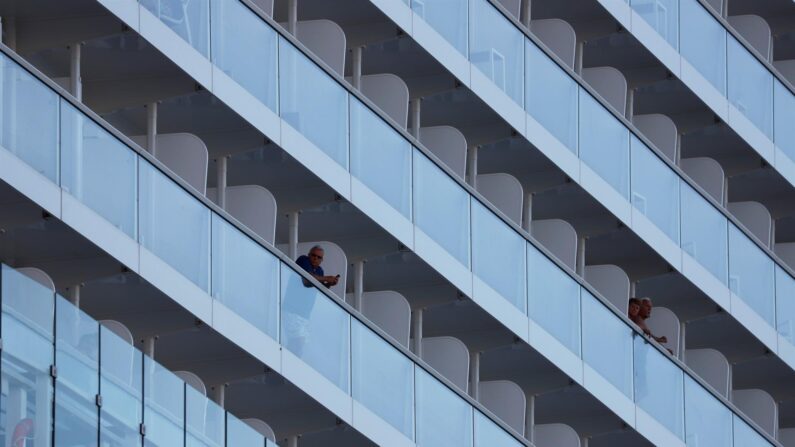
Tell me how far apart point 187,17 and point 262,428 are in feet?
14.7

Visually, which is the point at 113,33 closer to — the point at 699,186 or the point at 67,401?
the point at 67,401

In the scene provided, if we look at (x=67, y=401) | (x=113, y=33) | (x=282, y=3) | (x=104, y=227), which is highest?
(x=282, y=3)

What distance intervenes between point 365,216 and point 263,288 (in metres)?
3.24

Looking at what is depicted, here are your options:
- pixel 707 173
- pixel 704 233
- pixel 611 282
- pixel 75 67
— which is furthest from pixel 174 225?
pixel 707 173

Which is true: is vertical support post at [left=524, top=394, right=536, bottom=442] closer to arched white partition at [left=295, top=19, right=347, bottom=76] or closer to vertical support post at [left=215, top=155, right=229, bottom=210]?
arched white partition at [left=295, top=19, right=347, bottom=76]

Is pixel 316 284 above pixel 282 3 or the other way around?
the other way around

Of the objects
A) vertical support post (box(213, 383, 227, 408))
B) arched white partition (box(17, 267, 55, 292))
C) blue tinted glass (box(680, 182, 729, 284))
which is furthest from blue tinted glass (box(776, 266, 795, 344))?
arched white partition (box(17, 267, 55, 292))

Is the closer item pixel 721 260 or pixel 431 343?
pixel 431 343

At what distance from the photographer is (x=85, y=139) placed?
3284 centimetres

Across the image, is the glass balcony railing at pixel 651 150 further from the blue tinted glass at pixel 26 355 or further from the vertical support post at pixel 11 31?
the blue tinted glass at pixel 26 355

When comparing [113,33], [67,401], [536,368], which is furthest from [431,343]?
[67,401]

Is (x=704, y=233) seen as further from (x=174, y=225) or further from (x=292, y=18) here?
(x=174, y=225)

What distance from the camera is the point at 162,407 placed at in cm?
3212

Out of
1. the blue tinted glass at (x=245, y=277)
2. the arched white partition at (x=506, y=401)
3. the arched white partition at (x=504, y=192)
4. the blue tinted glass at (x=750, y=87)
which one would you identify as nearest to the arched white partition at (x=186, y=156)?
the blue tinted glass at (x=245, y=277)
